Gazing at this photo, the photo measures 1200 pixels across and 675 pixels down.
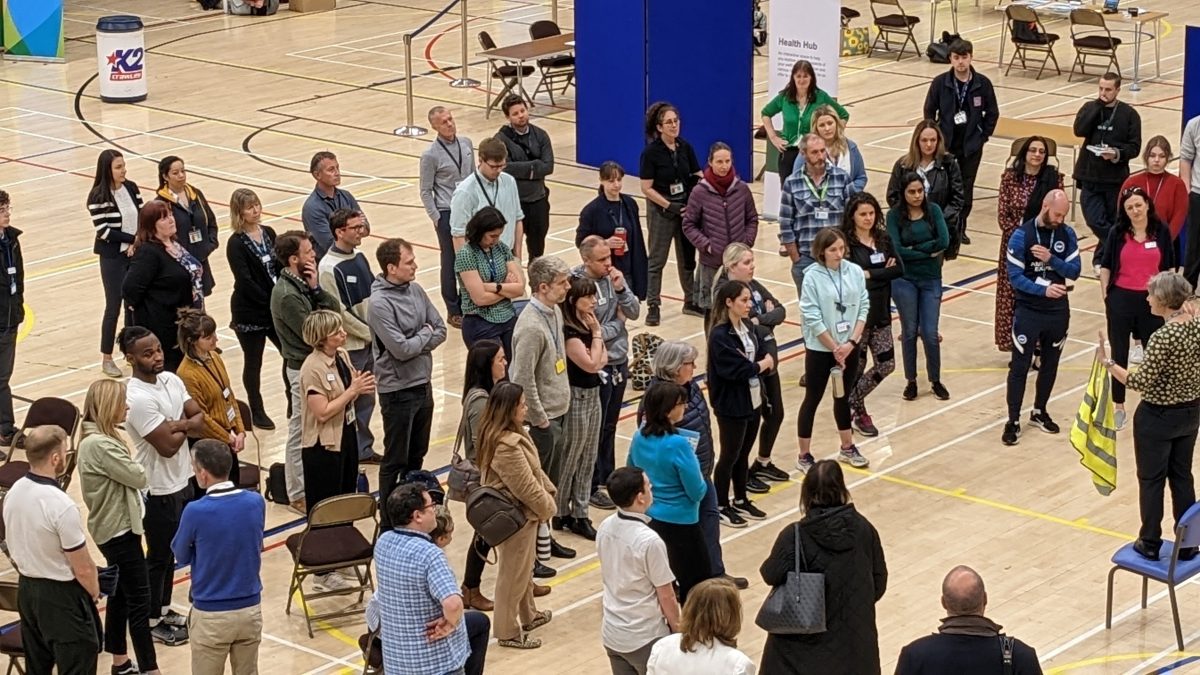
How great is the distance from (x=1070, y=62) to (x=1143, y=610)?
1698cm

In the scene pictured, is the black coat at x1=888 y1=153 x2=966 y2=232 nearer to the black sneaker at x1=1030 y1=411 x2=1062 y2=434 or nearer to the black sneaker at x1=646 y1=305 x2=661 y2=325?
the black sneaker at x1=1030 y1=411 x2=1062 y2=434

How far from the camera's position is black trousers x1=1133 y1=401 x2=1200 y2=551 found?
9422mm

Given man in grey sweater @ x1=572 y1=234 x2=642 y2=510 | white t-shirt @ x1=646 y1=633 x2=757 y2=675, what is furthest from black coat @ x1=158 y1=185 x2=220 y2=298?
white t-shirt @ x1=646 y1=633 x2=757 y2=675

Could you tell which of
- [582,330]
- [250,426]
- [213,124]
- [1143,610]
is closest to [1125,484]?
[1143,610]

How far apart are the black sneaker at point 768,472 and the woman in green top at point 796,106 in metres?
4.72

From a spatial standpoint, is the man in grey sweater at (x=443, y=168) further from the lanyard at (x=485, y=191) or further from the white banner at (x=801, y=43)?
the white banner at (x=801, y=43)

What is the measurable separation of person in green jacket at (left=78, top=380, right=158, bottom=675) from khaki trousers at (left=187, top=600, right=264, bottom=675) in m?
0.72

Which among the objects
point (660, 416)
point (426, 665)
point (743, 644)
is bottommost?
point (743, 644)

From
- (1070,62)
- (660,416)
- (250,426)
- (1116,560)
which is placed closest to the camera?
(660,416)

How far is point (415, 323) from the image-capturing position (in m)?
10.4

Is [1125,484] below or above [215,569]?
below

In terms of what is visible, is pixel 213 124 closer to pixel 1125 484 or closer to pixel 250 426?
pixel 250 426

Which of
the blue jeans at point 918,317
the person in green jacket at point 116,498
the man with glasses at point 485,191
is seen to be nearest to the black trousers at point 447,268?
the man with glasses at point 485,191

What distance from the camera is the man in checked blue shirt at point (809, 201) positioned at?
1269 centimetres
